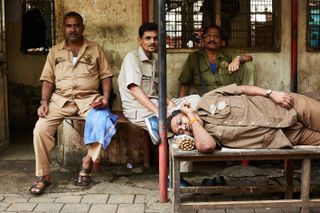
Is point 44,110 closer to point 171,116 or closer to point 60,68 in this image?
point 60,68

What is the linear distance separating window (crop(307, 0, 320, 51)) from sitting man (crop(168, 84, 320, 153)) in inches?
78.1

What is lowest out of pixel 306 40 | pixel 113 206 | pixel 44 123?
pixel 113 206

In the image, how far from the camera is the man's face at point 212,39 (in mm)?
5239

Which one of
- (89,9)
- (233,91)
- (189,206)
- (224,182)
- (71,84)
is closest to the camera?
(189,206)

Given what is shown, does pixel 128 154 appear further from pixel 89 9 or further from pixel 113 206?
pixel 89 9

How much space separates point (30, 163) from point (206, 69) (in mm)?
2505

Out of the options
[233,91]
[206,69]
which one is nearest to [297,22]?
[206,69]

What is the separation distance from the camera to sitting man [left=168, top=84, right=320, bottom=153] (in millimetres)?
3668

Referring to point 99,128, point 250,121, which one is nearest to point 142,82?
point 99,128

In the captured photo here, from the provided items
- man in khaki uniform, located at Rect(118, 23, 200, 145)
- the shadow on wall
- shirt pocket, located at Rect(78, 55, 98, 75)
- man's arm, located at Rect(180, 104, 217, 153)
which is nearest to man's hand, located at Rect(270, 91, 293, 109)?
man's arm, located at Rect(180, 104, 217, 153)

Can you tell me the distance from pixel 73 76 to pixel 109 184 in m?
1.25

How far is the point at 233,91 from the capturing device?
13.3 ft

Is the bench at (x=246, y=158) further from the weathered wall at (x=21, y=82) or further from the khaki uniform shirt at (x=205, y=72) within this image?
the weathered wall at (x=21, y=82)

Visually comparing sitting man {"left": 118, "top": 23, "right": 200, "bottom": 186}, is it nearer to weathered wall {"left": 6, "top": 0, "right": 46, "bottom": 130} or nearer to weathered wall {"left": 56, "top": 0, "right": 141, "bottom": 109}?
weathered wall {"left": 56, "top": 0, "right": 141, "bottom": 109}
